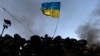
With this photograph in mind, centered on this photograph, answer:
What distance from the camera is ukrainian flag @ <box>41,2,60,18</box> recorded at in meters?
27.1

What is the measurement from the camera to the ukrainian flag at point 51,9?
27.1 meters

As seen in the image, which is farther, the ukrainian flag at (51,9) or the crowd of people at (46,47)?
the ukrainian flag at (51,9)

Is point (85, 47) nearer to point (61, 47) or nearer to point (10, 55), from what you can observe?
point (61, 47)

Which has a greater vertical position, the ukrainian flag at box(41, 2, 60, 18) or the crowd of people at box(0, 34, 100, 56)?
the ukrainian flag at box(41, 2, 60, 18)

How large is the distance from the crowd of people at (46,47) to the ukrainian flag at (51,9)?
5269mm

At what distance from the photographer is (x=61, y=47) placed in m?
21.7

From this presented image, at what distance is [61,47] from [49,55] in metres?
0.93

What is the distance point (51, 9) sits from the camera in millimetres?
27375

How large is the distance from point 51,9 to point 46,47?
6379mm

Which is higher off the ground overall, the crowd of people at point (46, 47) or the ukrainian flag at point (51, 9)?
the ukrainian flag at point (51, 9)

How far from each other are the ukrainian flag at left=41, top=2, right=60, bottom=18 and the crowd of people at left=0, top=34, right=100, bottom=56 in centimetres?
527

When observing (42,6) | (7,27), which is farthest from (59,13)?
(7,27)

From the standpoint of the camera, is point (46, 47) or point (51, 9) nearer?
point (46, 47)

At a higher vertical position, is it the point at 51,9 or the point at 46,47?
the point at 51,9
